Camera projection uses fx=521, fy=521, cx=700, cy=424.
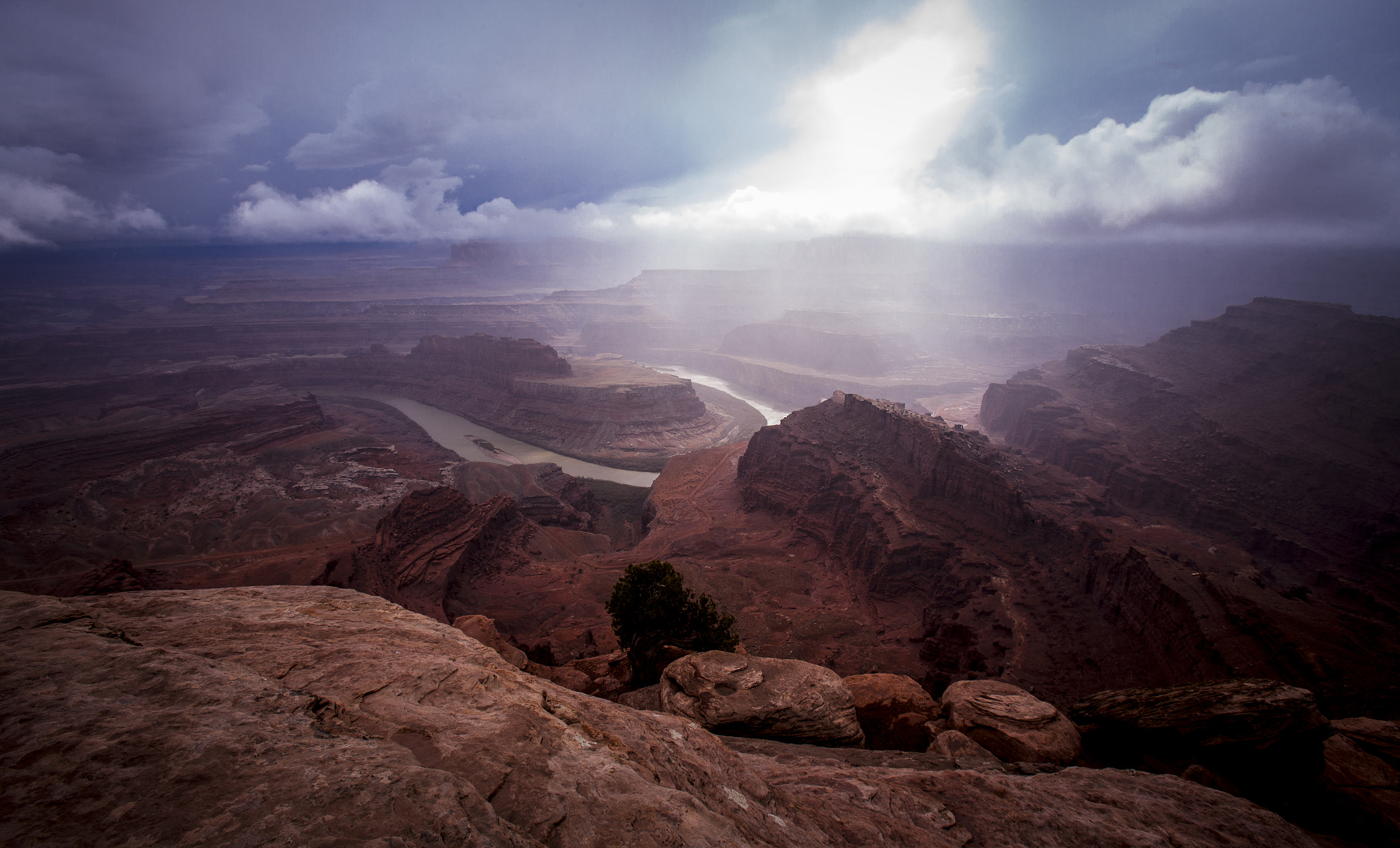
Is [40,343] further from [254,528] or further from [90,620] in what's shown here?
[90,620]

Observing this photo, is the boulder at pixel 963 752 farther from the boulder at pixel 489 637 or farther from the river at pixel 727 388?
the river at pixel 727 388

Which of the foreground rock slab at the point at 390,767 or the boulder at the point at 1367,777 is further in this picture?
the boulder at the point at 1367,777

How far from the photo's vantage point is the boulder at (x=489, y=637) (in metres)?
17.2

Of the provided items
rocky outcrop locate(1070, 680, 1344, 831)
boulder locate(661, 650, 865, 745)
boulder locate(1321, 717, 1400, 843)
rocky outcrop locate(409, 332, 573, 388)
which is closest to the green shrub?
boulder locate(661, 650, 865, 745)

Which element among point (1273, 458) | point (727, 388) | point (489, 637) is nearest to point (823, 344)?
point (727, 388)

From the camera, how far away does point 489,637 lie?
1956cm

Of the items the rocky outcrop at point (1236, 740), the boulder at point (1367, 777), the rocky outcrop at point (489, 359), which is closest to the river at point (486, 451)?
the rocky outcrop at point (489, 359)

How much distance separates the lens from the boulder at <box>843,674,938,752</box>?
13689mm

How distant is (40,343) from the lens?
4250 inches

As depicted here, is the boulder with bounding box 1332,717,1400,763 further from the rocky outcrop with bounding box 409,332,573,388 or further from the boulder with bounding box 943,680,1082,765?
the rocky outcrop with bounding box 409,332,573,388

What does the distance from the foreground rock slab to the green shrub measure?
24.5ft

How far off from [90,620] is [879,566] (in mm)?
31753

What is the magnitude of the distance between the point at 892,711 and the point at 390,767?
13.9m

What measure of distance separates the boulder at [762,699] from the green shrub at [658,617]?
14.2 ft
